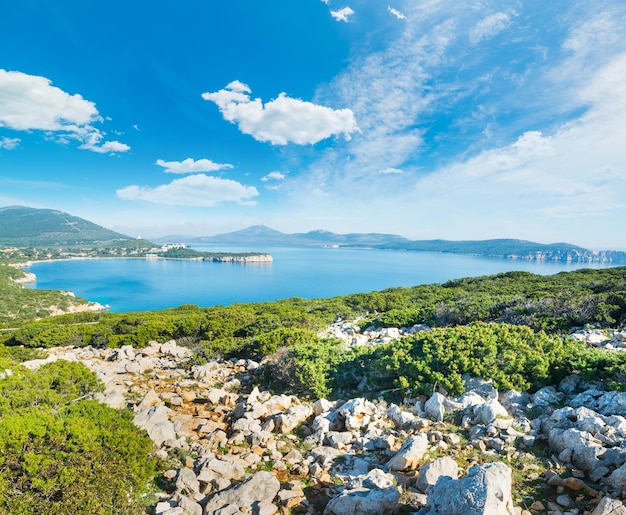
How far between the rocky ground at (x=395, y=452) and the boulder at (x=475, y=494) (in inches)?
0.5

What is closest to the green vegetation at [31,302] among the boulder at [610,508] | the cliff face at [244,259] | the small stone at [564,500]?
the small stone at [564,500]

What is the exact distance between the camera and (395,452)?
5879 mm

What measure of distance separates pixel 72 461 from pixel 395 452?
5.00m

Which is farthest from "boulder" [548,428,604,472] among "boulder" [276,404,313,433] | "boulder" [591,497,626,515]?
"boulder" [276,404,313,433]

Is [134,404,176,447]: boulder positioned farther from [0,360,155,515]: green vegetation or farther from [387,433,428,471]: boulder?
[387,433,428,471]: boulder

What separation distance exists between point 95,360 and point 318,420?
1181 cm

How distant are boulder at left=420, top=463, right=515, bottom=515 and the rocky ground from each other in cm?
1

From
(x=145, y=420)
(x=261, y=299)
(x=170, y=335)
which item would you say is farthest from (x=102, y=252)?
(x=145, y=420)

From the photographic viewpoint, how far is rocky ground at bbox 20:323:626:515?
435 centimetres

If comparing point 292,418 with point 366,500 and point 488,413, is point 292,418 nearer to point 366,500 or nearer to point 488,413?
point 366,500

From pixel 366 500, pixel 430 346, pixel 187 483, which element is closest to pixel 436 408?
pixel 430 346

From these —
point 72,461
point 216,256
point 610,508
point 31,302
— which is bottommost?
point 31,302

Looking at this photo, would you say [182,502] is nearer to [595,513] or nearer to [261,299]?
[595,513]

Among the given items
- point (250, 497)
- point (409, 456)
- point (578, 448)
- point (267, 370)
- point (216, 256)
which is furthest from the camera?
point (216, 256)
